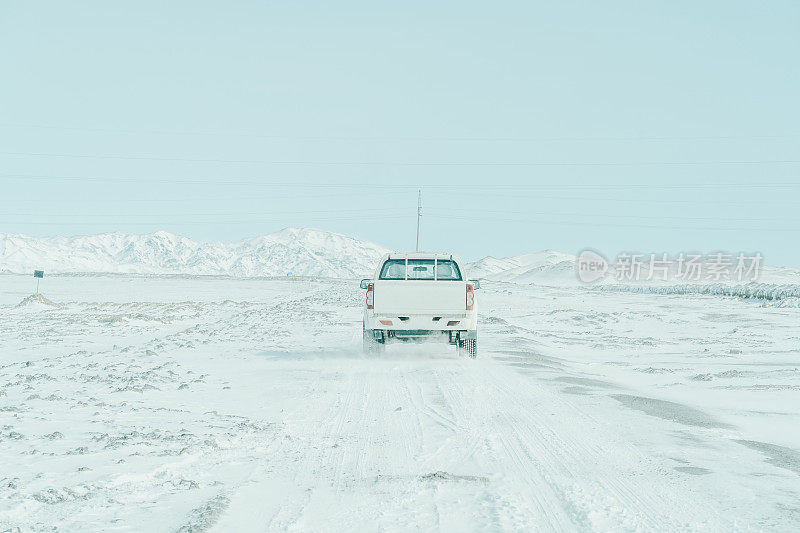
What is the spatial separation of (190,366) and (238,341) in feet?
16.7

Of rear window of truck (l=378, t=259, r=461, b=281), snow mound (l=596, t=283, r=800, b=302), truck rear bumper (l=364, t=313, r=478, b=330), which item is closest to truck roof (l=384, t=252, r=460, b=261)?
rear window of truck (l=378, t=259, r=461, b=281)

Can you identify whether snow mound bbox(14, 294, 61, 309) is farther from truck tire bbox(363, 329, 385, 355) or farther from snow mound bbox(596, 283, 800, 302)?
snow mound bbox(596, 283, 800, 302)

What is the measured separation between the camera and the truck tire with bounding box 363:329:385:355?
1509cm

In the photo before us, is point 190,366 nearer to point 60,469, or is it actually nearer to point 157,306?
point 60,469

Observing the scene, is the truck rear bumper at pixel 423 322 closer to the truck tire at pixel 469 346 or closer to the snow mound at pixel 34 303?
the truck tire at pixel 469 346

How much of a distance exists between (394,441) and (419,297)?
25.4 feet

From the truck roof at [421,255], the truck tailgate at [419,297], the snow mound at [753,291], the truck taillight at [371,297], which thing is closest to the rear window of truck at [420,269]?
the truck roof at [421,255]

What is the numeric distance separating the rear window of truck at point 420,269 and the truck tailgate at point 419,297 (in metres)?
1.30

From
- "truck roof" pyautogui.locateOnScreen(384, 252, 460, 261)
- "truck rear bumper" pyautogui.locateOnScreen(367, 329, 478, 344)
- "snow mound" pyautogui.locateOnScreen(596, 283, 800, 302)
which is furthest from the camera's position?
"snow mound" pyautogui.locateOnScreen(596, 283, 800, 302)

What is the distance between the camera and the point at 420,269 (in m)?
16.3

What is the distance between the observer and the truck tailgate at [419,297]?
1472 cm

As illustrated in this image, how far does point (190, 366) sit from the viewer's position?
1350cm

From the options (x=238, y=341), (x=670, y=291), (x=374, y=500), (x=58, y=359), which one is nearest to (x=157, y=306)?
(x=238, y=341)

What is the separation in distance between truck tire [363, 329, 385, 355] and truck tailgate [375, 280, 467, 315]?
618 mm
